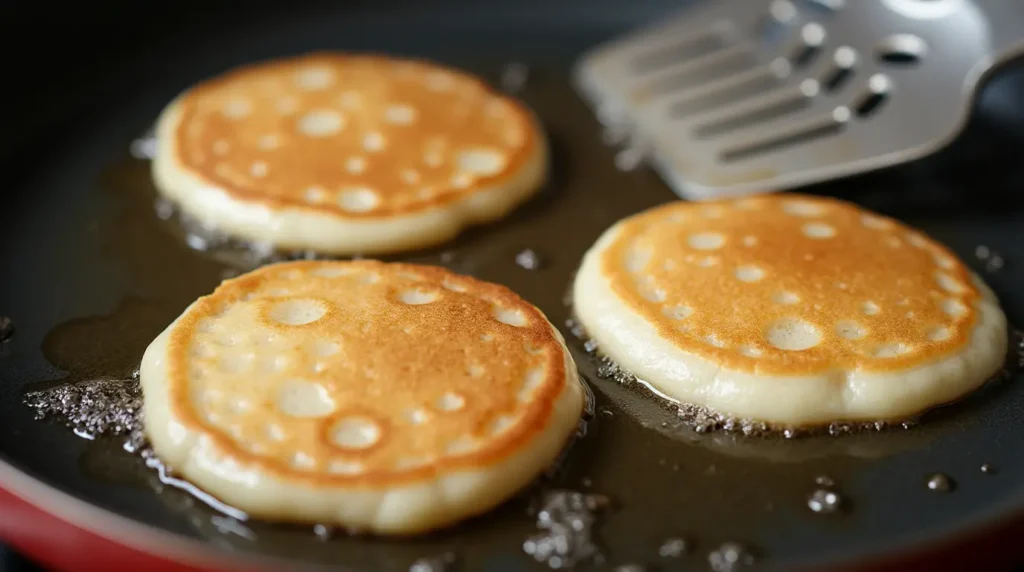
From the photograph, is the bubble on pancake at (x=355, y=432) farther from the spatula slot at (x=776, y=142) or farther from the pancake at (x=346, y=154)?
the spatula slot at (x=776, y=142)

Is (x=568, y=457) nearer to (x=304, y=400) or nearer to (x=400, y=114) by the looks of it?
(x=304, y=400)

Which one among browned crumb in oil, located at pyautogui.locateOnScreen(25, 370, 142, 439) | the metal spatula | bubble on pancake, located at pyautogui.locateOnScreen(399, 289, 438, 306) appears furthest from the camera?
the metal spatula

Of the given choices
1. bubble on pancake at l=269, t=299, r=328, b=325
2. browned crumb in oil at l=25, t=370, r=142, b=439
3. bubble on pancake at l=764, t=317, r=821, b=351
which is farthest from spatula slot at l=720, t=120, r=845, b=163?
browned crumb in oil at l=25, t=370, r=142, b=439

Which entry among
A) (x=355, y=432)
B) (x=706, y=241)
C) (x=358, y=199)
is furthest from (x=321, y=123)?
(x=355, y=432)

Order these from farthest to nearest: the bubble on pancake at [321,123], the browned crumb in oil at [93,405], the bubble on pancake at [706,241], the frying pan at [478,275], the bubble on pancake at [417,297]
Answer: the bubble on pancake at [321,123] < the bubble on pancake at [706,241] < the bubble on pancake at [417,297] < the browned crumb in oil at [93,405] < the frying pan at [478,275]

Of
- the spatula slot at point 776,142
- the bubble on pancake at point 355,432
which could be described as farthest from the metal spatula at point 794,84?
the bubble on pancake at point 355,432

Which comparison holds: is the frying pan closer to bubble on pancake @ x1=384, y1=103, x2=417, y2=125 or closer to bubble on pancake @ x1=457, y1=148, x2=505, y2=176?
bubble on pancake @ x1=457, y1=148, x2=505, y2=176
